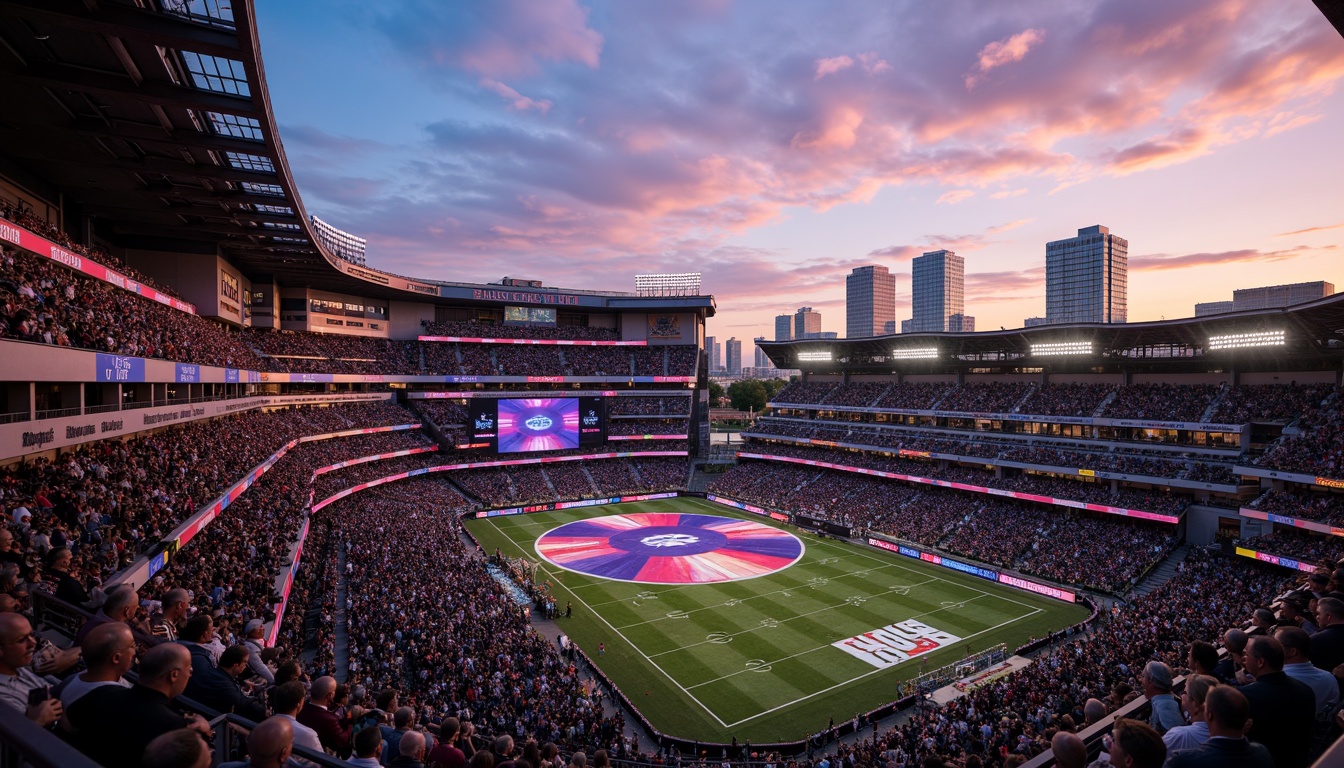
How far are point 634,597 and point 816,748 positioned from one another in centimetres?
1736

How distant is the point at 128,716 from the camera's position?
3.58 metres

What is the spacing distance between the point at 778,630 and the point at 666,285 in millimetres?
68726

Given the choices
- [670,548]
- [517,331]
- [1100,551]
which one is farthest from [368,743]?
[517,331]

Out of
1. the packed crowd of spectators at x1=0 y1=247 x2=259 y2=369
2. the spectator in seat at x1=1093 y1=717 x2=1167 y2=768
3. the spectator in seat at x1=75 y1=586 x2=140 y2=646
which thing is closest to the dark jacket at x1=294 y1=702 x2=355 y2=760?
the spectator in seat at x1=75 y1=586 x2=140 y2=646

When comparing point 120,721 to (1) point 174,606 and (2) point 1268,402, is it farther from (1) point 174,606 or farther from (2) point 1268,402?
(2) point 1268,402

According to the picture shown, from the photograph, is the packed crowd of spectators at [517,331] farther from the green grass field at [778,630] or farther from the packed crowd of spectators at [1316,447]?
the packed crowd of spectators at [1316,447]

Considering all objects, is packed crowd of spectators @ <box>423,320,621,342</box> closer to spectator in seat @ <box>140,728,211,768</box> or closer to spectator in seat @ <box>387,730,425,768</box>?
spectator in seat @ <box>387,730,425,768</box>

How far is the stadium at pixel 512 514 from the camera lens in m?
7.62

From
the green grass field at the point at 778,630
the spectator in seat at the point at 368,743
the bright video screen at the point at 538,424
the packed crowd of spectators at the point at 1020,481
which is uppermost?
the spectator in seat at the point at 368,743

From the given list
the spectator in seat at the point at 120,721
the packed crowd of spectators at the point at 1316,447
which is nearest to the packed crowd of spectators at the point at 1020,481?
the packed crowd of spectators at the point at 1316,447

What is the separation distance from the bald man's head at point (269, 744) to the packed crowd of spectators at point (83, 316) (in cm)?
1619

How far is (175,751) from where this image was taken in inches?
107

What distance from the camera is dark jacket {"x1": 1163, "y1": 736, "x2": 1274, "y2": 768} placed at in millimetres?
3943

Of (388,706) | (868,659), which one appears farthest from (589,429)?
(388,706)
